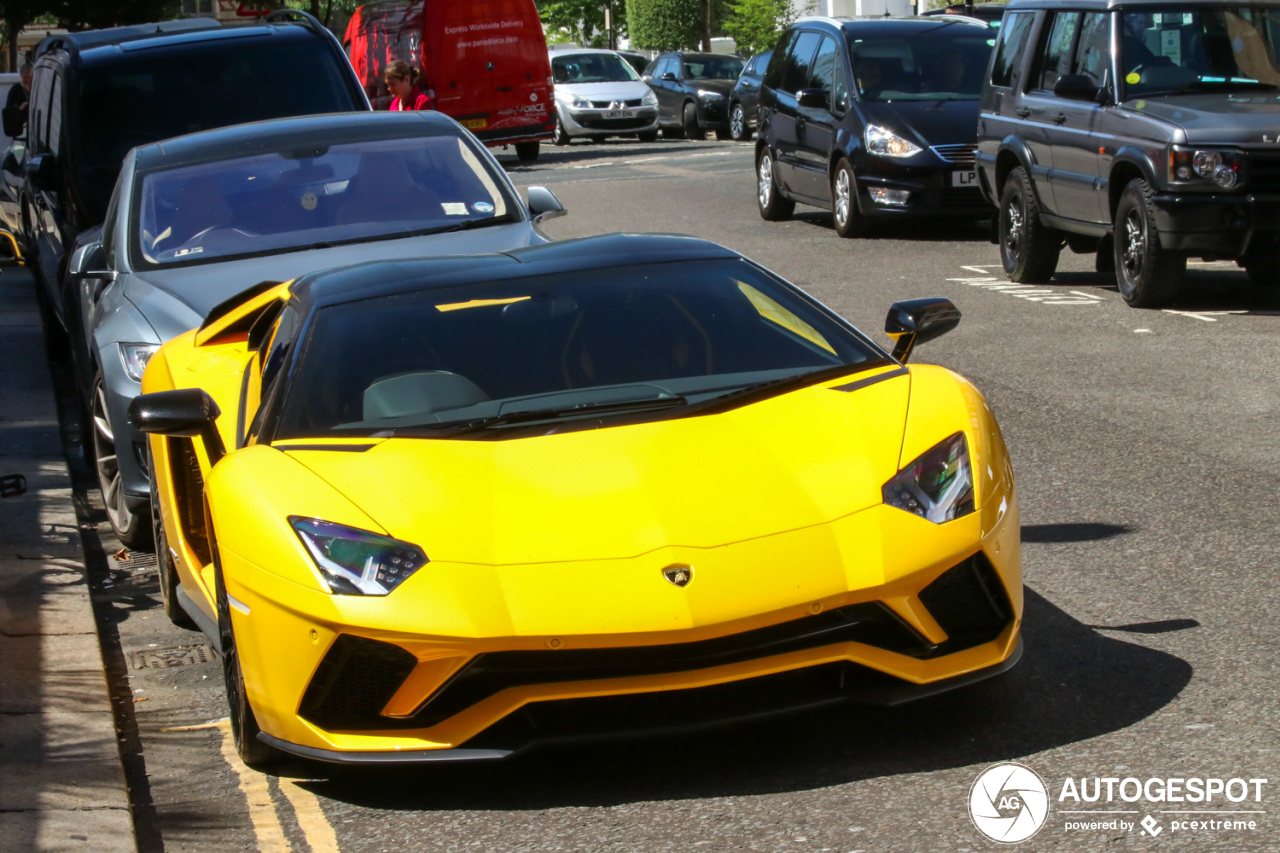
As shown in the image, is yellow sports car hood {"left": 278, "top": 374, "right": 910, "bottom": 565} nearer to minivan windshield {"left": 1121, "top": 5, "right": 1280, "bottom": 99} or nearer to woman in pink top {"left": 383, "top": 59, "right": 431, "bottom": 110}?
minivan windshield {"left": 1121, "top": 5, "right": 1280, "bottom": 99}

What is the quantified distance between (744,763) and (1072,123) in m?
8.70

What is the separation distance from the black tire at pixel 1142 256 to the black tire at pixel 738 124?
724 inches

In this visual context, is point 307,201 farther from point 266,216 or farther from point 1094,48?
point 1094,48

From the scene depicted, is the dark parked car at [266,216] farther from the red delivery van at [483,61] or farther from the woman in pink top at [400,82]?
the red delivery van at [483,61]

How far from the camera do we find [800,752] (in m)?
4.32

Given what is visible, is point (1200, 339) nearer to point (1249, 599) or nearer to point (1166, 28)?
point (1166, 28)

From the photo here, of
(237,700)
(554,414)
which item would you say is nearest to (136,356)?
(237,700)

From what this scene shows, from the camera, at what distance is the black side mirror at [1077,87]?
1163 cm

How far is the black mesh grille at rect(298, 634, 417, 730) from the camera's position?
3992mm

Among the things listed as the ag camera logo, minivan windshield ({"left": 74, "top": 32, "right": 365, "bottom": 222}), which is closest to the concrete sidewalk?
the ag camera logo

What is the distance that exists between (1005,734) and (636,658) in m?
1.00

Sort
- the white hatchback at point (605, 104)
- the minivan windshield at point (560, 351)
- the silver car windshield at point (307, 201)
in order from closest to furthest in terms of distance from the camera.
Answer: the minivan windshield at point (560, 351), the silver car windshield at point (307, 201), the white hatchback at point (605, 104)

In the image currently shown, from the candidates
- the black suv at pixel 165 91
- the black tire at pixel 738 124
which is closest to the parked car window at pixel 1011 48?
the black suv at pixel 165 91

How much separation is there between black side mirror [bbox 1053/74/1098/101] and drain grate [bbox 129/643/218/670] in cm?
768
